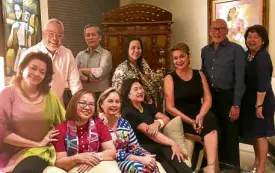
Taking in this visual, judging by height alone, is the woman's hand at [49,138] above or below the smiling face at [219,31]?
below

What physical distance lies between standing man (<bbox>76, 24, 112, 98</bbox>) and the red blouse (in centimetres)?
39

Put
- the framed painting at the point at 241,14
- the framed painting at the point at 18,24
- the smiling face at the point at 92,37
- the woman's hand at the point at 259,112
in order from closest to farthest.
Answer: the framed painting at the point at 18,24 < the smiling face at the point at 92,37 < the woman's hand at the point at 259,112 < the framed painting at the point at 241,14

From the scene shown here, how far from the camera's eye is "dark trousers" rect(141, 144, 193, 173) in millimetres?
2391

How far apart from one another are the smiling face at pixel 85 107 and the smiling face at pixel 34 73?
27 centimetres

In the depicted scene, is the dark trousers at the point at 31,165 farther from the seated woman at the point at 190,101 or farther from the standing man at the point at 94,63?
the seated woman at the point at 190,101

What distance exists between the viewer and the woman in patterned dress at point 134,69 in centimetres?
258

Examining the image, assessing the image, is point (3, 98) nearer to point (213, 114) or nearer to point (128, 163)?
point (128, 163)

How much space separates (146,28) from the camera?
3516 millimetres

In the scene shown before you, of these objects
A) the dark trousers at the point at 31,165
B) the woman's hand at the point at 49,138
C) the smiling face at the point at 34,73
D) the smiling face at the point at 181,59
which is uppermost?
the smiling face at the point at 181,59

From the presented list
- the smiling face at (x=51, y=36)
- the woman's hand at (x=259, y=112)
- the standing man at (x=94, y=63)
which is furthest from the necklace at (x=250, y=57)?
the smiling face at (x=51, y=36)

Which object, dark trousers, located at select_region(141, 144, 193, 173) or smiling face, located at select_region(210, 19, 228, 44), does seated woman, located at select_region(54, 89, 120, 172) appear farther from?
smiling face, located at select_region(210, 19, 228, 44)

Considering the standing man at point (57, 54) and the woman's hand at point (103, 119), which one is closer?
the standing man at point (57, 54)

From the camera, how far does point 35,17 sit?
2424 millimetres

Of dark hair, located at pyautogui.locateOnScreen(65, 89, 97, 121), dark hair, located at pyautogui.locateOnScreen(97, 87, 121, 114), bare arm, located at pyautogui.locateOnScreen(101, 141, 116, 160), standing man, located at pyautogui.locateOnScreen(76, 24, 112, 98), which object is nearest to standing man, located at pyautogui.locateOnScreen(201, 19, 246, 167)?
standing man, located at pyautogui.locateOnScreen(76, 24, 112, 98)
